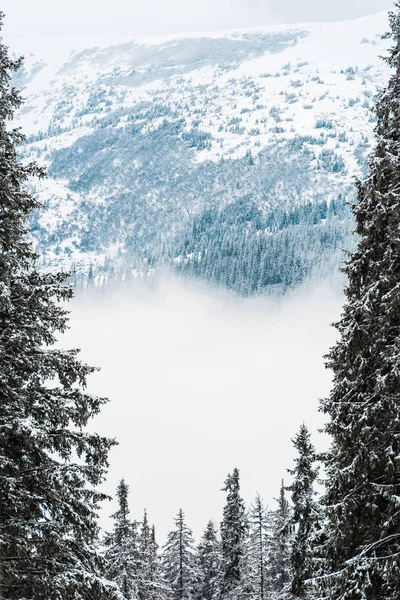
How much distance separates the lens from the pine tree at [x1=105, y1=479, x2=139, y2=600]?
108ft

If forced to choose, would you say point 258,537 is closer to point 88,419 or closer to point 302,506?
point 302,506

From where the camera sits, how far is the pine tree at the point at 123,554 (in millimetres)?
32844

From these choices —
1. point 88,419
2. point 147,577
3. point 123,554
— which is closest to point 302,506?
point 123,554

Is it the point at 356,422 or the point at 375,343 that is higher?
the point at 375,343

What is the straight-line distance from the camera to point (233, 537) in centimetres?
3912

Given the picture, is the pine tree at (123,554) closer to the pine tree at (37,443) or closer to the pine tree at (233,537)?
the pine tree at (233,537)

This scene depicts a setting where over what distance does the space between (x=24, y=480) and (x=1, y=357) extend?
6.47 feet

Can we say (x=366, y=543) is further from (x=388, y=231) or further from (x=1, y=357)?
(x=1, y=357)

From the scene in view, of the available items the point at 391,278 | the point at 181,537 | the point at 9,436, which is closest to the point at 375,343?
the point at 391,278

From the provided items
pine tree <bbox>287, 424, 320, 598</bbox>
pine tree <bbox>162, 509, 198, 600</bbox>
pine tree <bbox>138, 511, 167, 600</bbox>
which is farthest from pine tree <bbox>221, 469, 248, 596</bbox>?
pine tree <bbox>287, 424, 320, 598</bbox>

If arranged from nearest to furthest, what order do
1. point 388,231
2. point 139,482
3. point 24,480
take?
point 24,480
point 388,231
point 139,482

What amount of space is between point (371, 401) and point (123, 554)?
87.2ft

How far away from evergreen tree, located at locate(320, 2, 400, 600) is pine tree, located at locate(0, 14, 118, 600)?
3.93m

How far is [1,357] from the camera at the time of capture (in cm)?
976
